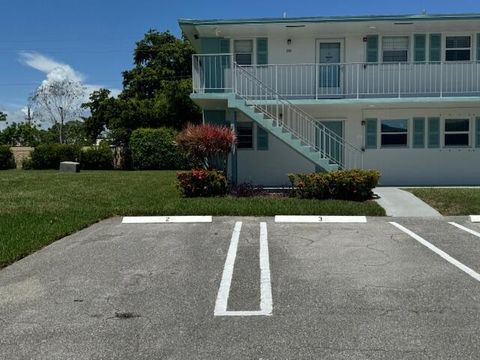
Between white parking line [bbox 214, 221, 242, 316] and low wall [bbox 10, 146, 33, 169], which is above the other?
low wall [bbox 10, 146, 33, 169]

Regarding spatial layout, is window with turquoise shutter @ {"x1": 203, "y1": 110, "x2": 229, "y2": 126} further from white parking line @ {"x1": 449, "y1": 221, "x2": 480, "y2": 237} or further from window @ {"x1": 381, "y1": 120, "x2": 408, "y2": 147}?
white parking line @ {"x1": 449, "y1": 221, "x2": 480, "y2": 237}

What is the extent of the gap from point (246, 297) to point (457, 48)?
1451cm

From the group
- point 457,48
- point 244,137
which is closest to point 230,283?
point 244,137

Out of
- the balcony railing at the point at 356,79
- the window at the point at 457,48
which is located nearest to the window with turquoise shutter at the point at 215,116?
the balcony railing at the point at 356,79

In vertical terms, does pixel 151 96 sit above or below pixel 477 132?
above

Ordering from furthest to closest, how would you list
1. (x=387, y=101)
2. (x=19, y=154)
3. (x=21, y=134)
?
(x=21, y=134), (x=19, y=154), (x=387, y=101)

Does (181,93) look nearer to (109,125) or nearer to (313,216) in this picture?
(109,125)

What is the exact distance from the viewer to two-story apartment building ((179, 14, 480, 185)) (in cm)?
1583

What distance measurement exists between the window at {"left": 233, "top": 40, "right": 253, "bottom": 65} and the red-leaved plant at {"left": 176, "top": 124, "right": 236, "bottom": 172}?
13.9ft

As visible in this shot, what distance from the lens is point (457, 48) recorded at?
1647 centimetres

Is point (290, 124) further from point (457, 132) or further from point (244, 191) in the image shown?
point (457, 132)

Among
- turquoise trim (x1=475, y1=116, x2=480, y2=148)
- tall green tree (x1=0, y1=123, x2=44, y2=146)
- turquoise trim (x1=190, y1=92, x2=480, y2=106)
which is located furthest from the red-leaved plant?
tall green tree (x1=0, y1=123, x2=44, y2=146)

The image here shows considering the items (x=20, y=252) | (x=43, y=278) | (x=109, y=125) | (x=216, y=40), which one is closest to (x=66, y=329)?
(x=43, y=278)

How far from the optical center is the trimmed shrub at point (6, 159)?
27.8 m
